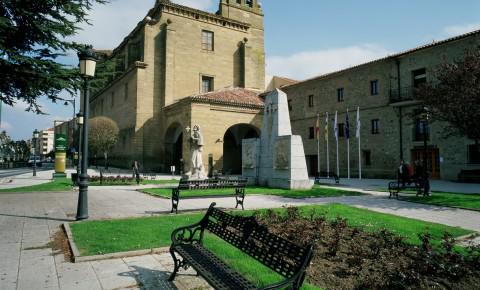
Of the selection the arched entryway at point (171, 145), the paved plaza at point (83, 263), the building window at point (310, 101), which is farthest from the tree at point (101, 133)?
the paved plaza at point (83, 263)

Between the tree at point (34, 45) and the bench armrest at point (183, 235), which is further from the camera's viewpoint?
the tree at point (34, 45)

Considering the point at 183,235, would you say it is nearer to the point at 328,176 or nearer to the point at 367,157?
the point at 328,176

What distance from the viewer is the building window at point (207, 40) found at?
36.1 m

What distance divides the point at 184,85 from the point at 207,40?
612 centimetres

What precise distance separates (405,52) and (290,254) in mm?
27522

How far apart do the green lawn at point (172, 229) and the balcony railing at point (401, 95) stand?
19685 millimetres

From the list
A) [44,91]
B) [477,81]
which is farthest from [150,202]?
[477,81]

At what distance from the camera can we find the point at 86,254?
203 inches

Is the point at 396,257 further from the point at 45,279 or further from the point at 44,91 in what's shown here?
the point at 44,91

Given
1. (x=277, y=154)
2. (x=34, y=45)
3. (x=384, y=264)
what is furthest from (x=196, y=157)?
(x=384, y=264)

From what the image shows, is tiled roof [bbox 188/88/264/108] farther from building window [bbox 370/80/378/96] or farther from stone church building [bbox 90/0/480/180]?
building window [bbox 370/80/378/96]

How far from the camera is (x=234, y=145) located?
3425cm

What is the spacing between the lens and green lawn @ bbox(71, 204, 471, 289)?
4828 millimetres

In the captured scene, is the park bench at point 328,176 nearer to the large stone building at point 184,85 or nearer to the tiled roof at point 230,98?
the large stone building at point 184,85
